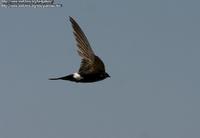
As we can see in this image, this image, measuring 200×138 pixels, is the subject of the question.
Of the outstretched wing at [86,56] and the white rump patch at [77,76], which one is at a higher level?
the outstretched wing at [86,56]

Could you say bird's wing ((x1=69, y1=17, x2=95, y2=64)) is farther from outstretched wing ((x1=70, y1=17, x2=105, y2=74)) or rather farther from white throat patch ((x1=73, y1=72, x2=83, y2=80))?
white throat patch ((x1=73, y1=72, x2=83, y2=80))

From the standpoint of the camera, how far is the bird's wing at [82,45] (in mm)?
7738

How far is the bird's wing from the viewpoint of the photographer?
25.4ft

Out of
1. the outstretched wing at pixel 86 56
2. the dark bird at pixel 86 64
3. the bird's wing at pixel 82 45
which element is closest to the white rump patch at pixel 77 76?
the dark bird at pixel 86 64

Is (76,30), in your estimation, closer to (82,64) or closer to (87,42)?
(87,42)

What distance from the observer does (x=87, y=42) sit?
7.88 metres

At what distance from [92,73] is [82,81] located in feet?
1.74

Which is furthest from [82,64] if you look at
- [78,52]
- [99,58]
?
[99,58]

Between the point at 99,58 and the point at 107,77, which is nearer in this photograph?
the point at 99,58

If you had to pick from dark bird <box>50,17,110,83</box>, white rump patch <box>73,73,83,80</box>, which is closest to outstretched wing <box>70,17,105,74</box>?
dark bird <box>50,17,110,83</box>

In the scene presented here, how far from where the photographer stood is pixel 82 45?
7.90 meters

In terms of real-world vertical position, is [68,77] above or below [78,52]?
below

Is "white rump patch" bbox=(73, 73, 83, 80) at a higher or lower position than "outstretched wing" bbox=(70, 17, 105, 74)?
lower

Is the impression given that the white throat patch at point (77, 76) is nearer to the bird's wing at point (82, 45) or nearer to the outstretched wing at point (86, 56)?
the outstretched wing at point (86, 56)
